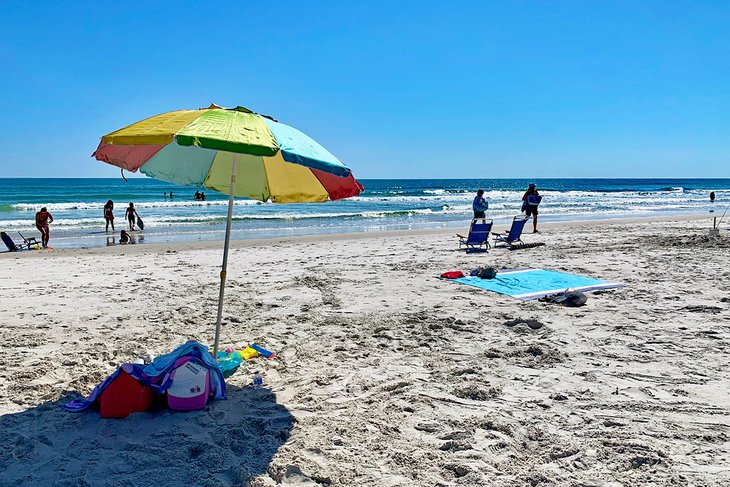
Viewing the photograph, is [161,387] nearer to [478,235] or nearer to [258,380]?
[258,380]

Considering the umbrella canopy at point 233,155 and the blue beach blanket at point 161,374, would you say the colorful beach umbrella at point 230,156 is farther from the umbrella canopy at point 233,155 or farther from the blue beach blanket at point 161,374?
the blue beach blanket at point 161,374

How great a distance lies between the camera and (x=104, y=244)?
16.5m

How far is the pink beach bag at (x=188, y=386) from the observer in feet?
12.2

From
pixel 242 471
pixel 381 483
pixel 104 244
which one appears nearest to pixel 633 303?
pixel 381 483

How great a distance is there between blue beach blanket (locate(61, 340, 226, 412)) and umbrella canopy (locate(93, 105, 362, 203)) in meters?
1.25

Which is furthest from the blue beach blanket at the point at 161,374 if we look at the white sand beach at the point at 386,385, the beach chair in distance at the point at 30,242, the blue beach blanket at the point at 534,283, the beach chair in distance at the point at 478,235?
the beach chair in distance at the point at 30,242

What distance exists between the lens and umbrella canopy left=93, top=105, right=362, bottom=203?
9.94 feet

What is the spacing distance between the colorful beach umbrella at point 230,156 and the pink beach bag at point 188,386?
17.4 inches

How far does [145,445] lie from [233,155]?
6.72 feet

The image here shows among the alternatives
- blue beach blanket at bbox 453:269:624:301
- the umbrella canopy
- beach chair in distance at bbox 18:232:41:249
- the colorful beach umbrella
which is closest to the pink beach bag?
the colorful beach umbrella

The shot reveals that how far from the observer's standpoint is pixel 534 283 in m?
7.87

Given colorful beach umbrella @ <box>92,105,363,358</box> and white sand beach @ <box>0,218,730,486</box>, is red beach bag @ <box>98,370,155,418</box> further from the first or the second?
colorful beach umbrella @ <box>92,105,363,358</box>

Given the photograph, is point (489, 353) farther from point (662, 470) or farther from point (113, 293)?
point (113, 293)

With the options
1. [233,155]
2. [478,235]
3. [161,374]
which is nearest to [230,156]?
[233,155]
